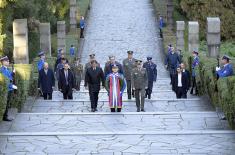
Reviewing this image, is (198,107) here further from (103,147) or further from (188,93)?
(103,147)

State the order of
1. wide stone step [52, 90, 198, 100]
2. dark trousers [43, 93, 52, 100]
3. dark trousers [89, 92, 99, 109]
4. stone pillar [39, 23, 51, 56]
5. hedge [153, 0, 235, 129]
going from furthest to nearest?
stone pillar [39, 23, 51, 56]
wide stone step [52, 90, 198, 100]
dark trousers [43, 93, 52, 100]
dark trousers [89, 92, 99, 109]
hedge [153, 0, 235, 129]

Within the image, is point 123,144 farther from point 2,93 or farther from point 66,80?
point 66,80

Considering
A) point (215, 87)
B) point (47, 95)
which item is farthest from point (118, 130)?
point (47, 95)

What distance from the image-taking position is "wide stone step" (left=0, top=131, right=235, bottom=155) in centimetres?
1133

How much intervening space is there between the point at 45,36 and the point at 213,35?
23.9ft

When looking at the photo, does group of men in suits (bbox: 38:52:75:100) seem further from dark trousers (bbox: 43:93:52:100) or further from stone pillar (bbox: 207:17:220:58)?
stone pillar (bbox: 207:17:220:58)

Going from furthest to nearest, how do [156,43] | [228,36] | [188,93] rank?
[156,43] → [228,36] → [188,93]

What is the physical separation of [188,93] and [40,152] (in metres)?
9.43

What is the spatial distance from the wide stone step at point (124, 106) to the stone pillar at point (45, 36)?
31.6 ft

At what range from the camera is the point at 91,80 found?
16156 millimetres

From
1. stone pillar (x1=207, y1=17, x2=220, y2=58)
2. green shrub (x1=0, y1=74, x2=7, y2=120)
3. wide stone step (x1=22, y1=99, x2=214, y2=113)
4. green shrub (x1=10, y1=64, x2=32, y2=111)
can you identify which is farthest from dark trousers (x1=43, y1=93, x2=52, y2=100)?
stone pillar (x1=207, y1=17, x2=220, y2=58)

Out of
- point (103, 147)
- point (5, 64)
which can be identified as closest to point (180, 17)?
point (5, 64)

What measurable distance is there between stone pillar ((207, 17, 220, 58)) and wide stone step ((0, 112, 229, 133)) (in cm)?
954

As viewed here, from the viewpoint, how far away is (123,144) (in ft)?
38.5
